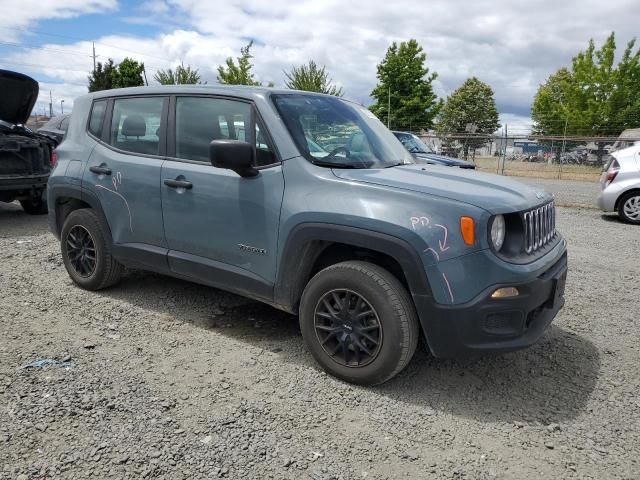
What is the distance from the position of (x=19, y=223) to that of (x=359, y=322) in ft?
24.0

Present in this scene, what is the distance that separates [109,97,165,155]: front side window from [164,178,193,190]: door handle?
1.14 feet

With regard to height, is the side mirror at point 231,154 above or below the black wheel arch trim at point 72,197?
above

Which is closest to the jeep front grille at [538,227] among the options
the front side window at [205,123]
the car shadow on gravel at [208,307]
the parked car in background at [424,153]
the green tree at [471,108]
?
the car shadow on gravel at [208,307]

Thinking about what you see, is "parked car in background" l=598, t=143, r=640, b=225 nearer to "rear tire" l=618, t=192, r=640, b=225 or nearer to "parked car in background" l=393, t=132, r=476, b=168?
"rear tire" l=618, t=192, r=640, b=225

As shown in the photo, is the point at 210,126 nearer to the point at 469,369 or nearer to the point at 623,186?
the point at 469,369

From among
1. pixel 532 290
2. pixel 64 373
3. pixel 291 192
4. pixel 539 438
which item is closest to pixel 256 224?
pixel 291 192

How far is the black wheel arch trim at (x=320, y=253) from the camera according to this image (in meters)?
2.90

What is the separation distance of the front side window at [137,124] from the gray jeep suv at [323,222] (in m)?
0.01

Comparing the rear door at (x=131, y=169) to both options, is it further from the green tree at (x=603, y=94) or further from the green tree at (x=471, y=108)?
the green tree at (x=471, y=108)

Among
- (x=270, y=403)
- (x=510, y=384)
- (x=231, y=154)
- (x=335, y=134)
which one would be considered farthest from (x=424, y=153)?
(x=270, y=403)

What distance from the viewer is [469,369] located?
354cm

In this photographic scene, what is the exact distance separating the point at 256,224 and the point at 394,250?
1.02 meters

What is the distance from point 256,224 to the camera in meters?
3.48

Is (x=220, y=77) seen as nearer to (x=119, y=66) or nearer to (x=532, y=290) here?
(x=119, y=66)
